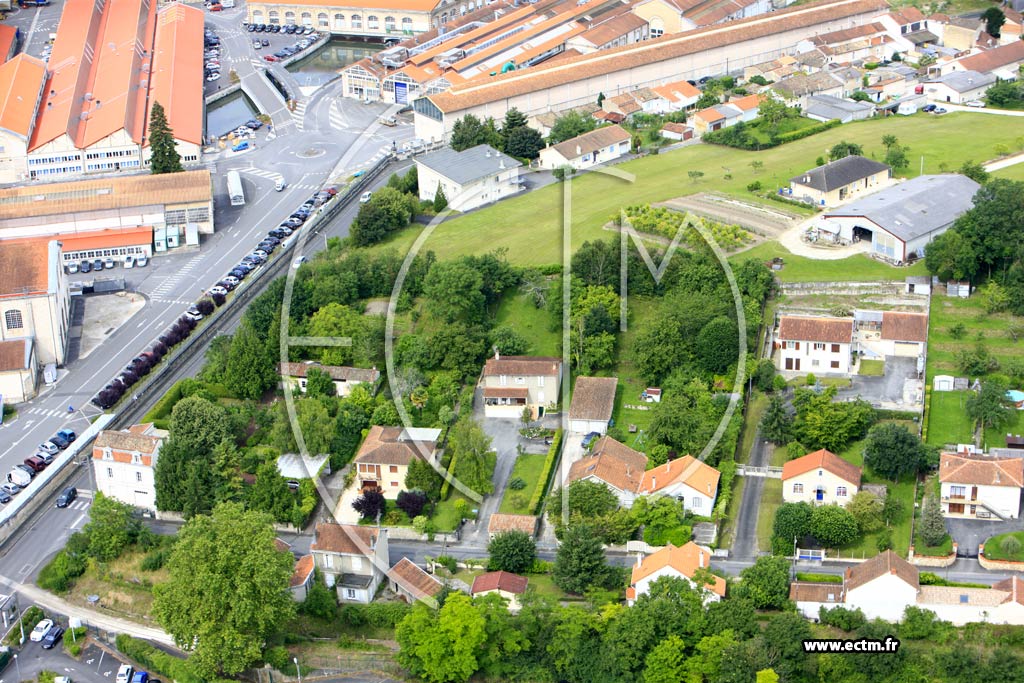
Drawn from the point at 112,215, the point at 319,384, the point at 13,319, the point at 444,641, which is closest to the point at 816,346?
the point at 319,384

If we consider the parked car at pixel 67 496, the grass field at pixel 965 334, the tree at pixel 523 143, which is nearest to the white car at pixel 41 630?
the parked car at pixel 67 496

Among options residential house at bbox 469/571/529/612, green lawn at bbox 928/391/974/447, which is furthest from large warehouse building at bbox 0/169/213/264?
green lawn at bbox 928/391/974/447

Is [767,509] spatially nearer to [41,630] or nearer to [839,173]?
[41,630]

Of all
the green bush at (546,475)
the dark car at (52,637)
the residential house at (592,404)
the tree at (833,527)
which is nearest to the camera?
the dark car at (52,637)

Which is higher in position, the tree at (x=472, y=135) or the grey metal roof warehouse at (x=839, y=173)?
the grey metal roof warehouse at (x=839, y=173)

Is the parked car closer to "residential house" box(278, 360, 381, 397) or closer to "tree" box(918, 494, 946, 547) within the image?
"residential house" box(278, 360, 381, 397)

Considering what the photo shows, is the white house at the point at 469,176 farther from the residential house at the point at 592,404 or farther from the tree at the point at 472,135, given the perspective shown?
the residential house at the point at 592,404
